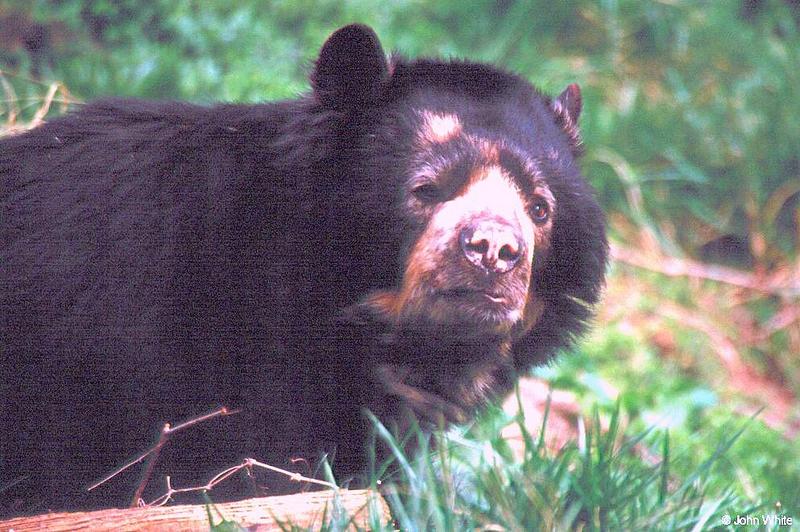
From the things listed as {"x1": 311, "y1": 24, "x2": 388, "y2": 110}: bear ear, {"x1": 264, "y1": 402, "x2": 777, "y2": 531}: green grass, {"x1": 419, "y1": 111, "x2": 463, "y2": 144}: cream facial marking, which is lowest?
{"x1": 264, "y1": 402, "x2": 777, "y2": 531}: green grass

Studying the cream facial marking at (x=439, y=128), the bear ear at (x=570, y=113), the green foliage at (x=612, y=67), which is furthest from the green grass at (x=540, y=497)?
the green foliage at (x=612, y=67)

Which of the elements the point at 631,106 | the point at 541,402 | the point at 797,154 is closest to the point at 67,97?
the point at 541,402

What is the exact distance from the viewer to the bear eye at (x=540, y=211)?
357 cm

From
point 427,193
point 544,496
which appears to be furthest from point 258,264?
point 544,496

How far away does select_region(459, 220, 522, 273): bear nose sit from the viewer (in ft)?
10.5

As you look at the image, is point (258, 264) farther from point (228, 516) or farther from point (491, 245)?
point (228, 516)

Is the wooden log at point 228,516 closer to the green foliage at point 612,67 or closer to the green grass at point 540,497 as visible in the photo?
the green grass at point 540,497

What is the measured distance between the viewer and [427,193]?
11.3ft

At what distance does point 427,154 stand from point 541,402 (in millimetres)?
2015

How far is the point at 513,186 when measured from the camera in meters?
3.46

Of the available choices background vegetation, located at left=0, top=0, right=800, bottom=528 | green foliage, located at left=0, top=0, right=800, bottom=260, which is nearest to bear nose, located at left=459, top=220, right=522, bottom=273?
background vegetation, located at left=0, top=0, right=800, bottom=528

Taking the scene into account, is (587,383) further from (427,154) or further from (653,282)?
(427,154)

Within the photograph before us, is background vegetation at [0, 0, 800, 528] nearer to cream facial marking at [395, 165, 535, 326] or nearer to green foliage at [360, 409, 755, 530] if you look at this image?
cream facial marking at [395, 165, 535, 326]

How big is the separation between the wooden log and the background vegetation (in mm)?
2368
